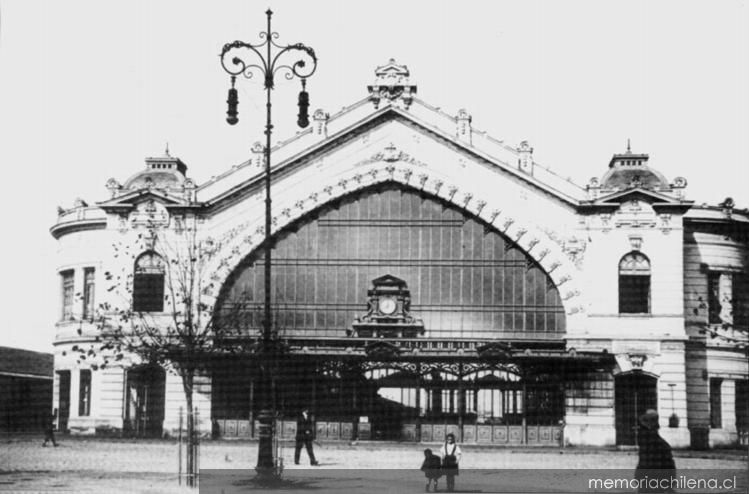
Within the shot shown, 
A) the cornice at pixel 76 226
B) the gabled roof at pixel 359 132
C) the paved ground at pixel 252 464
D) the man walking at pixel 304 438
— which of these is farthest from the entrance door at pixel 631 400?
the cornice at pixel 76 226

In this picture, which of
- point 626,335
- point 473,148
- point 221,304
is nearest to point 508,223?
point 473,148

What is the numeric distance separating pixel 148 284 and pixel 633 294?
17.8m

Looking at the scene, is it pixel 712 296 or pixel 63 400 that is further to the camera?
pixel 63 400

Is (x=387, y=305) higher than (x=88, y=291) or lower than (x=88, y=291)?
lower

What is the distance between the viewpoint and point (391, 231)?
4141 cm

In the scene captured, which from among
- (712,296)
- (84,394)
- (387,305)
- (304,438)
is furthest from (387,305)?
(304,438)

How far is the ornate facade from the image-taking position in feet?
129

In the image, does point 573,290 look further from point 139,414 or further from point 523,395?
point 139,414

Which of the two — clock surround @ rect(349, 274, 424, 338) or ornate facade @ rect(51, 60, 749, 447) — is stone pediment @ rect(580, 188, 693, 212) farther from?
clock surround @ rect(349, 274, 424, 338)

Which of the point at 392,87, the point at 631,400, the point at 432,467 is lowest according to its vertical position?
the point at 432,467

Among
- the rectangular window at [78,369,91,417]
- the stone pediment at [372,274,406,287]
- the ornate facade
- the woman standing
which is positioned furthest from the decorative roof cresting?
the woman standing

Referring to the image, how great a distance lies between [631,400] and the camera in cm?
3975

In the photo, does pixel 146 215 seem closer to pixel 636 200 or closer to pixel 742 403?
pixel 636 200

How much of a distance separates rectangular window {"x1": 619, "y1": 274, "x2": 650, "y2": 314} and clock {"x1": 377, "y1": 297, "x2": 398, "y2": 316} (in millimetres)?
8190
